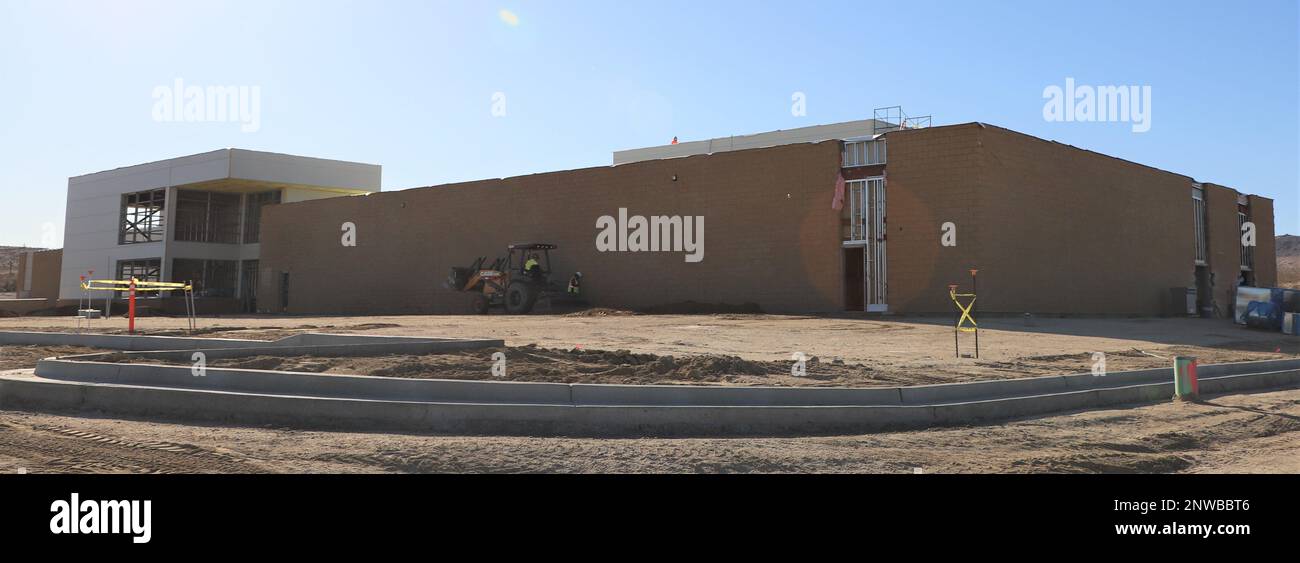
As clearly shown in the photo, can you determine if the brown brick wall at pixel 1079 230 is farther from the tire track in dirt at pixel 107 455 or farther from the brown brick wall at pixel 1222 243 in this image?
the tire track in dirt at pixel 107 455

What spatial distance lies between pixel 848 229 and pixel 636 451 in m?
19.6

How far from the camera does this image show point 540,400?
7.66 m

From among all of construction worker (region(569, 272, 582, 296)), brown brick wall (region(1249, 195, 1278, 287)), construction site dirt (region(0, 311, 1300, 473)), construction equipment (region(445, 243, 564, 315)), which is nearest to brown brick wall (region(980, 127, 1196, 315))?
brown brick wall (region(1249, 195, 1278, 287))

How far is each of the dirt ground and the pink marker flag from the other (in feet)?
12.2

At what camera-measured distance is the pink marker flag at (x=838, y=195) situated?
966 inches

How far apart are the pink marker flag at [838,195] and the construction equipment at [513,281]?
9.72 m

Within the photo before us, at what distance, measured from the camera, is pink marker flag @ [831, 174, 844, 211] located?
24.5 m

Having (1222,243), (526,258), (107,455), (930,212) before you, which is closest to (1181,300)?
(1222,243)

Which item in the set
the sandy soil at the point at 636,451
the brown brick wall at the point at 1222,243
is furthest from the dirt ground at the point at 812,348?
the brown brick wall at the point at 1222,243

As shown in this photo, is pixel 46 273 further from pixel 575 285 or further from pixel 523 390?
pixel 523 390
